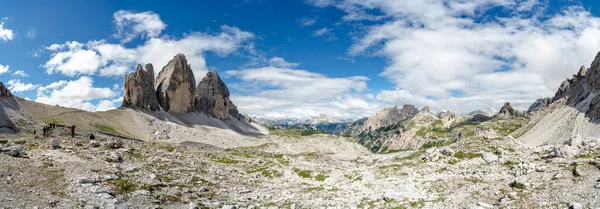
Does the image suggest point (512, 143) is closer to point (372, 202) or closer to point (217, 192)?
point (372, 202)

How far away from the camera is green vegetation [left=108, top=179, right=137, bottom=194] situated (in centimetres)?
3392

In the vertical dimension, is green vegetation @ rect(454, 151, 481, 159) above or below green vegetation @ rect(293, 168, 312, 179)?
above

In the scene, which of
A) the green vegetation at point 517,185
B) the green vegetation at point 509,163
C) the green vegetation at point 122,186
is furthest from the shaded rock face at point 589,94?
the green vegetation at point 122,186

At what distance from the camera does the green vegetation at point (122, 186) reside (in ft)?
111

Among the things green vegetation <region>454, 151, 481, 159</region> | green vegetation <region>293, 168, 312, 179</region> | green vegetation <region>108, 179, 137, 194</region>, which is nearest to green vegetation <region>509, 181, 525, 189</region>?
green vegetation <region>454, 151, 481, 159</region>

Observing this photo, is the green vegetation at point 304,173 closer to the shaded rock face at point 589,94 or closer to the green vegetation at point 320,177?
the green vegetation at point 320,177

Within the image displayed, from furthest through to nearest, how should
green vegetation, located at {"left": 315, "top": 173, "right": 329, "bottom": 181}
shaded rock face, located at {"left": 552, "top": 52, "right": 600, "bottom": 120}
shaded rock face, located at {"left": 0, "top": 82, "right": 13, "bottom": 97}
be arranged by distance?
shaded rock face, located at {"left": 0, "top": 82, "right": 13, "bottom": 97} < shaded rock face, located at {"left": 552, "top": 52, "right": 600, "bottom": 120} < green vegetation, located at {"left": 315, "top": 173, "right": 329, "bottom": 181}

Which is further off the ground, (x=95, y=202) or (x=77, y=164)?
(x=77, y=164)

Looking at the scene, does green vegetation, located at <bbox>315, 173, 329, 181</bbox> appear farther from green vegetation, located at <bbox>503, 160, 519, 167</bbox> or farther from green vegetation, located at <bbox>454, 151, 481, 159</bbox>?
green vegetation, located at <bbox>503, 160, 519, 167</bbox>

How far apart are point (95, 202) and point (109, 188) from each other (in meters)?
4.39

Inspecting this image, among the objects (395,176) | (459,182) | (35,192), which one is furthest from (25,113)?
(459,182)

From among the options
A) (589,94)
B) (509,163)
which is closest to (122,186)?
(509,163)

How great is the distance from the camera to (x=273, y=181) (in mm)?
56375

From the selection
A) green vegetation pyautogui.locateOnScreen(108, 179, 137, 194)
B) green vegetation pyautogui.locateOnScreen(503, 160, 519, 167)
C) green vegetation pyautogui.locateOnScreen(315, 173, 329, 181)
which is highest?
green vegetation pyautogui.locateOnScreen(503, 160, 519, 167)
